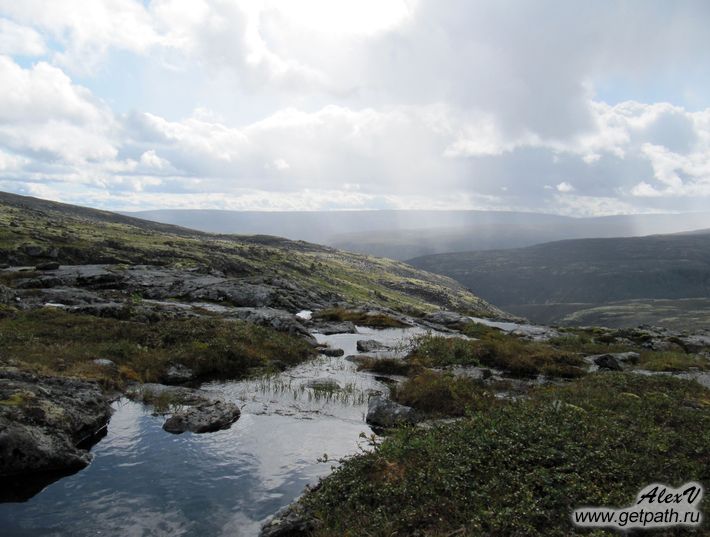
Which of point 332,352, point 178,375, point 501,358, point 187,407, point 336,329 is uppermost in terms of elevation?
point 187,407

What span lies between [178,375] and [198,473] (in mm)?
11863

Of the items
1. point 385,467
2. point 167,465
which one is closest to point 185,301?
point 167,465

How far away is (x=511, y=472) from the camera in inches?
490

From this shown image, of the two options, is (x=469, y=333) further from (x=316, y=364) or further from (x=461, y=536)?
(x=461, y=536)

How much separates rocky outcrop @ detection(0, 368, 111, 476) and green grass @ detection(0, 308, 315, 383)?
12.4 ft

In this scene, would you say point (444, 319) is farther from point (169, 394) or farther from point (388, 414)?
point (169, 394)

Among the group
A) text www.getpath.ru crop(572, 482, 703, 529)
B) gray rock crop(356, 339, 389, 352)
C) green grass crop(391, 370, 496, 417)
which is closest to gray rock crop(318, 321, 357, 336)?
gray rock crop(356, 339, 389, 352)

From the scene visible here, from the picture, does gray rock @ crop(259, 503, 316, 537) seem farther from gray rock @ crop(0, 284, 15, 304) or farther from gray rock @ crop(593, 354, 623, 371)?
gray rock @ crop(0, 284, 15, 304)

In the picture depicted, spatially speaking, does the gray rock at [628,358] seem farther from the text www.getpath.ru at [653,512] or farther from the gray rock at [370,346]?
the text www.getpath.ru at [653,512]

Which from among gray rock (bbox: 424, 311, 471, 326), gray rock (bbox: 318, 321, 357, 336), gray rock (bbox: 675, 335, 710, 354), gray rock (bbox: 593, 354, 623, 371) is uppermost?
gray rock (bbox: 593, 354, 623, 371)

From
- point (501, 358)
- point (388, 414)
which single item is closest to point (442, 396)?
point (388, 414)

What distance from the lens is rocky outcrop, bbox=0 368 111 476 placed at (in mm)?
14672

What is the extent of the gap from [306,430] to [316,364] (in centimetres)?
1343

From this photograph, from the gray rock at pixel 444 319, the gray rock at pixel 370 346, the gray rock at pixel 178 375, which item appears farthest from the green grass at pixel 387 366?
the gray rock at pixel 444 319
